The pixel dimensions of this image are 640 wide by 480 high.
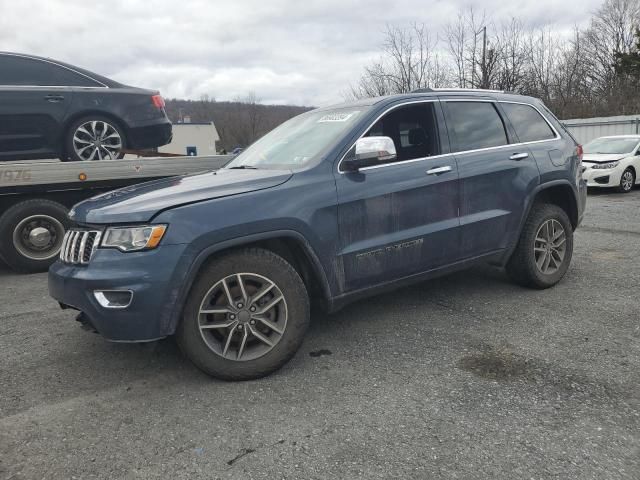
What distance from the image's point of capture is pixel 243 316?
2.94 m

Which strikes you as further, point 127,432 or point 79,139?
point 79,139

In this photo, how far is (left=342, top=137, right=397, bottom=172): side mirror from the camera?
3244 millimetres

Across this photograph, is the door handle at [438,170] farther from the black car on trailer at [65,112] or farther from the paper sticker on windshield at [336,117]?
the black car on trailer at [65,112]

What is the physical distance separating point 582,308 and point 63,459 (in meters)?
3.75

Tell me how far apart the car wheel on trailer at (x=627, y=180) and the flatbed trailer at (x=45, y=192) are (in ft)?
35.0

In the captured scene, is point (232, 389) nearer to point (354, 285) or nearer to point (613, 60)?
point (354, 285)

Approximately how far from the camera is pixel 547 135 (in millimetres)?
4559

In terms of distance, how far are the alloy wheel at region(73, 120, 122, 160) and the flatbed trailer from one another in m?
0.61

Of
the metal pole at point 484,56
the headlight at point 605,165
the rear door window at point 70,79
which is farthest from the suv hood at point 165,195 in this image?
the metal pole at point 484,56

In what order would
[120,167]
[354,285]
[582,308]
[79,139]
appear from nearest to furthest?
[354,285] → [582,308] → [120,167] → [79,139]

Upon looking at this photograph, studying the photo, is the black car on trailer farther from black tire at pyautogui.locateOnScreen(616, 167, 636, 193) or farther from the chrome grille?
black tire at pyautogui.locateOnScreen(616, 167, 636, 193)

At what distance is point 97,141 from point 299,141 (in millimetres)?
3809

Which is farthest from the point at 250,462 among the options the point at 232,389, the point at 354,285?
the point at 354,285

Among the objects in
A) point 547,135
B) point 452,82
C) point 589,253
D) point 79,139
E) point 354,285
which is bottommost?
point 589,253
